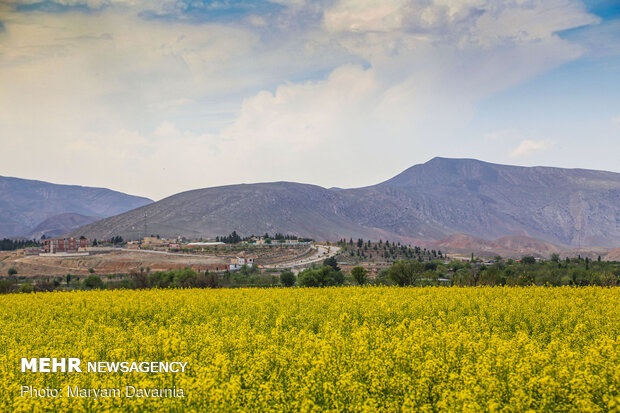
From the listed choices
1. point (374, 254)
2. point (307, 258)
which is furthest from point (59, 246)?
point (374, 254)

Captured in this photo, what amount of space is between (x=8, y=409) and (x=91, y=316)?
12.1m

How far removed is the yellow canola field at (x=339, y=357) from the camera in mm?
9219

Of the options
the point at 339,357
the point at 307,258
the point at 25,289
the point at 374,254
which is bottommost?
the point at 307,258

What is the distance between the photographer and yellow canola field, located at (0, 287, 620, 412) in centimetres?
922

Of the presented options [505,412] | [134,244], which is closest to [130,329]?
[505,412]

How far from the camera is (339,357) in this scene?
39.0 ft

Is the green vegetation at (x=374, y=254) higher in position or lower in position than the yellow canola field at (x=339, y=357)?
lower

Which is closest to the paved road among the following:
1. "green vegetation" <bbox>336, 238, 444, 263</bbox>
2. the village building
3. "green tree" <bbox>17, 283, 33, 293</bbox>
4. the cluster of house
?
"green vegetation" <bbox>336, 238, 444, 263</bbox>

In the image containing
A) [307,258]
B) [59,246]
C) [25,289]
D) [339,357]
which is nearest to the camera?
[339,357]

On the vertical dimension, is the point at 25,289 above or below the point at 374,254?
above

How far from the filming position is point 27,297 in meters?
27.6

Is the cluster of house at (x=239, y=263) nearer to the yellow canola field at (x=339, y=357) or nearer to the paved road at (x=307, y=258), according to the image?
the paved road at (x=307, y=258)

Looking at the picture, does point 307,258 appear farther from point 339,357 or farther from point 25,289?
point 339,357

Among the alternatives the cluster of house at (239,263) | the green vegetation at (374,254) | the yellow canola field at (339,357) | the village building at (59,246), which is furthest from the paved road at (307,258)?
the yellow canola field at (339,357)
